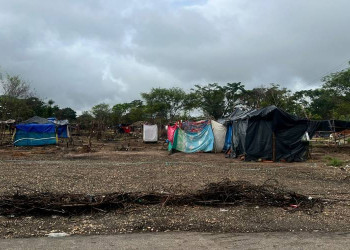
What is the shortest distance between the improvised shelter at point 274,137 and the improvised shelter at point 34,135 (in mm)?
15456

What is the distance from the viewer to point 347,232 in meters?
5.06

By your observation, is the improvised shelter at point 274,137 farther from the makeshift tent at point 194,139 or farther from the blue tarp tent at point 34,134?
the blue tarp tent at point 34,134

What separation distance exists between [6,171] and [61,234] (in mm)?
6918

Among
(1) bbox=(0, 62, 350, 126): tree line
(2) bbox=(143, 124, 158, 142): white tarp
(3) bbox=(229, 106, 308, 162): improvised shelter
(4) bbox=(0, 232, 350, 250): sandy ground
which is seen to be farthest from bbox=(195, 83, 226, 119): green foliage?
(4) bbox=(0, 232, 350, 250): sandy ground

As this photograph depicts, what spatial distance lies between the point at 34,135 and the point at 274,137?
675 inches

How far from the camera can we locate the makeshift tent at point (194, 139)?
19.9 metres

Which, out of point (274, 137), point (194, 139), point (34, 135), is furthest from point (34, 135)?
point (274, 137)

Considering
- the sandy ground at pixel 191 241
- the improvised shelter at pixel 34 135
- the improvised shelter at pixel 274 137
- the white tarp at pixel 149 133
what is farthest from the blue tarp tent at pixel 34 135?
the sandy ground at pixel 191 241

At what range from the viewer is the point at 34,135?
79.0ft

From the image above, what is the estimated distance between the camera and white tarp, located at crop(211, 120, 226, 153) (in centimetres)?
2008

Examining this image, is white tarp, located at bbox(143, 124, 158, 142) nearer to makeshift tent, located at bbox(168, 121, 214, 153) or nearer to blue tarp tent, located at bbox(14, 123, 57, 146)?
blue tarp tent, located at bbox(14, 123, 57, 146)

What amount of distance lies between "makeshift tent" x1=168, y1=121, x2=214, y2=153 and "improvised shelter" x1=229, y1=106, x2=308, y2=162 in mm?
4450

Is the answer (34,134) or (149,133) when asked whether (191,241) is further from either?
(149,133)

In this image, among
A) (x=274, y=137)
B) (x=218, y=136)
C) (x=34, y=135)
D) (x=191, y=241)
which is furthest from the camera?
(x=34, y=135)
